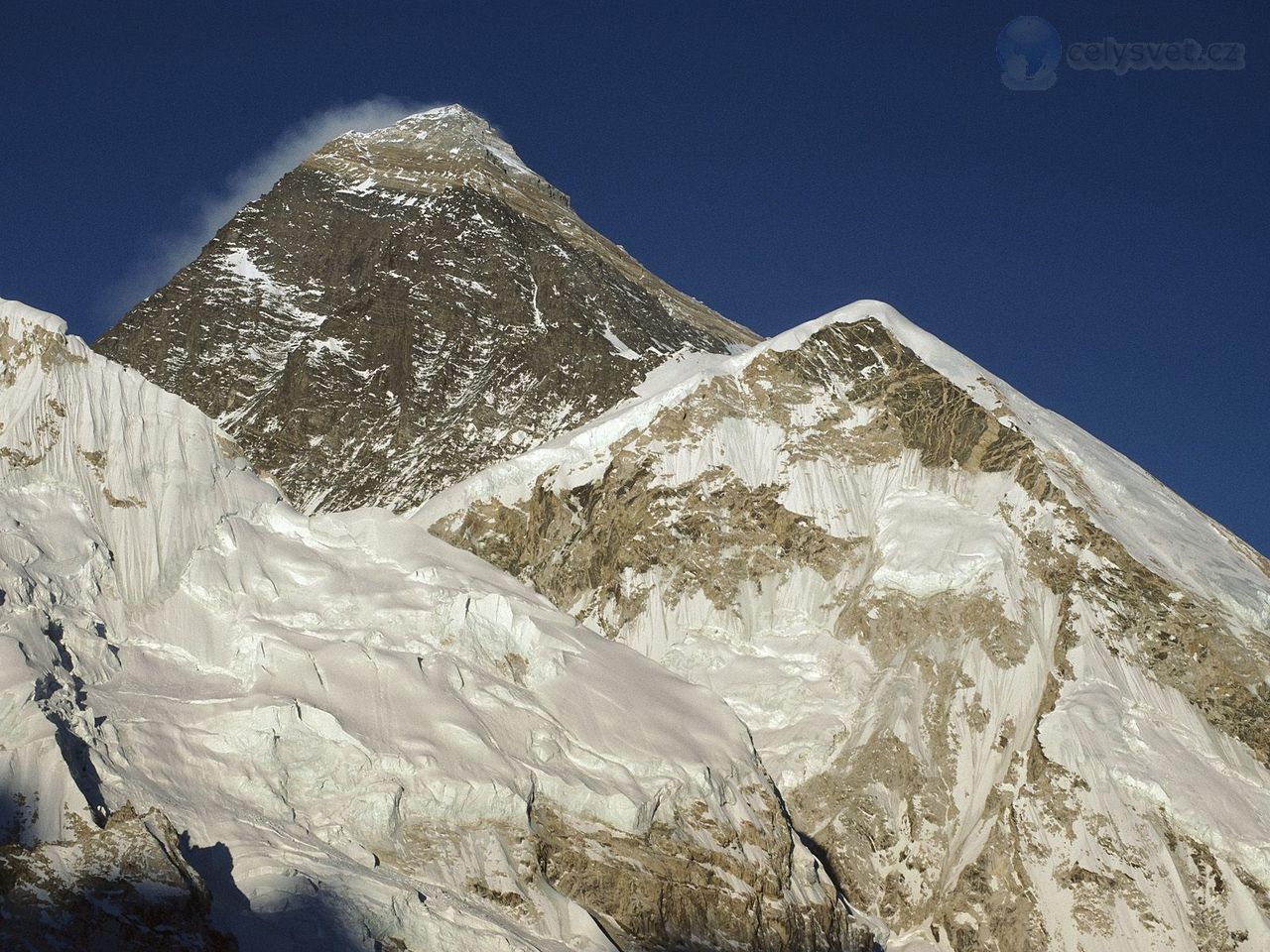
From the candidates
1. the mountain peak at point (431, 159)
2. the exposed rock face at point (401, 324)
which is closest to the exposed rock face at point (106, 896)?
the exposed rock face at point (401, 324)

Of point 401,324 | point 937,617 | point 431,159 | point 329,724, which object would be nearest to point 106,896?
point 329,724

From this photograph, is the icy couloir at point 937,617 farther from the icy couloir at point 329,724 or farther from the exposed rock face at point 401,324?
the exposed rock face at point 401,324

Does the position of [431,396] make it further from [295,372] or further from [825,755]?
[825,755]

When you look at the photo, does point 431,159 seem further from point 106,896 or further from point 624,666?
point 106,896

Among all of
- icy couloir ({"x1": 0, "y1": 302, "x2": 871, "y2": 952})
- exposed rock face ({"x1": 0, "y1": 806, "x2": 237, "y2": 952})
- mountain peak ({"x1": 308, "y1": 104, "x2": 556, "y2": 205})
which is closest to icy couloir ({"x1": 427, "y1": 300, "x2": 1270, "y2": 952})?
icy couloir ({"x1": 0, "y1": 302, "x2": 871, "y2": 952})

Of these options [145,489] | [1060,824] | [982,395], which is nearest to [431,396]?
[982,395]

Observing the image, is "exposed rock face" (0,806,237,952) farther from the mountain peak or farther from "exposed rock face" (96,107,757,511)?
the mountain peak

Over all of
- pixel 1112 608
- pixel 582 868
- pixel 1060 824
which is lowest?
pixel 582 868
